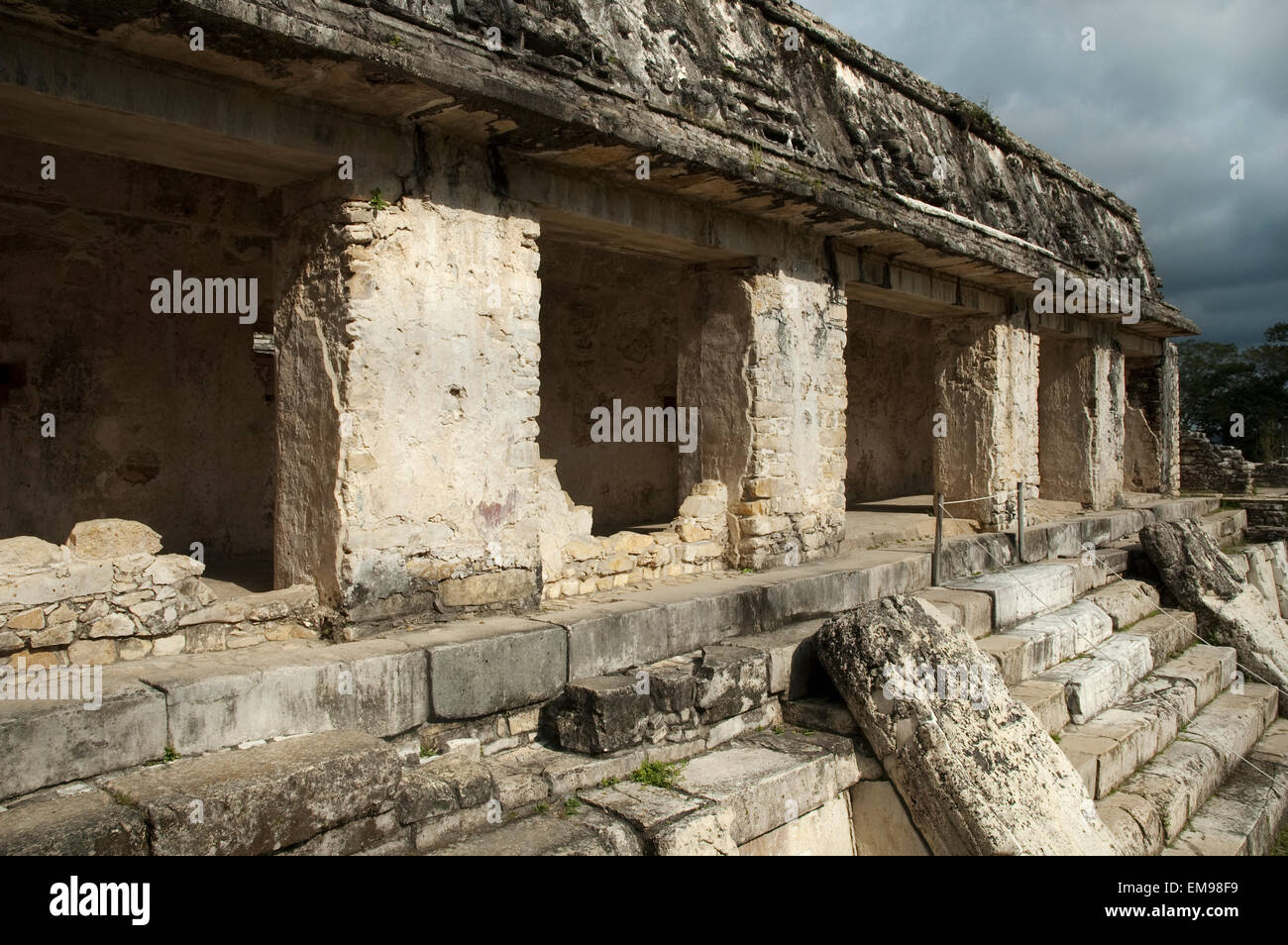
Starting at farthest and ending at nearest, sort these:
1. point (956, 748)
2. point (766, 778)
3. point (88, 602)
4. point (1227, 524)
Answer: point (1227, 524) < point (956, 748) < point (766, 778) < point (88, 602)

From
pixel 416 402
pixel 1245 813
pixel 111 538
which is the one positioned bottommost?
pixel 1245 813

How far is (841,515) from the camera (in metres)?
8.17

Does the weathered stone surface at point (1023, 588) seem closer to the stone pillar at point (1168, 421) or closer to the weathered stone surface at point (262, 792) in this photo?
the weathered stone surface at point (262, 792)

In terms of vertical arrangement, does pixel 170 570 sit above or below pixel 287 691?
above

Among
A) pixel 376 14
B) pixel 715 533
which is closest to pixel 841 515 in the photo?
pixel 715 533

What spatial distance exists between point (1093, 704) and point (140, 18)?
21.4 ft

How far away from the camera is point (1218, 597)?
921 centimetres

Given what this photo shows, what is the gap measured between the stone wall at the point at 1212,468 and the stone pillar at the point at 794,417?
40.0 ft

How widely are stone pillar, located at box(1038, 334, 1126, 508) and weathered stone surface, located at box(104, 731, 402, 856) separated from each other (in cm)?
1075

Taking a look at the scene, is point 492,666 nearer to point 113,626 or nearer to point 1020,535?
point 113,626

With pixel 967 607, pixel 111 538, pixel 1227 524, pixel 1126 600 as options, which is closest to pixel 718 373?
pixel 967 607

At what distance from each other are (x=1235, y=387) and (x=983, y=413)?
27517 mm
